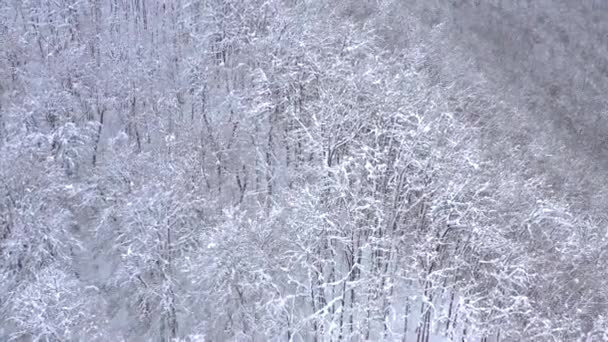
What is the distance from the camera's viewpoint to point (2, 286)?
23.8 metres

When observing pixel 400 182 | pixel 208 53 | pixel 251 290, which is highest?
pixel 208 53

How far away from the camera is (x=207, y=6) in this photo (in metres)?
40.0

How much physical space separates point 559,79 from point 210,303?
152 ft

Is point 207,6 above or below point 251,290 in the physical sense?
above

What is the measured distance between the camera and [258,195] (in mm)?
32062

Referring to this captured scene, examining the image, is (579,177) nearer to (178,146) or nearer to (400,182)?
(400,182)

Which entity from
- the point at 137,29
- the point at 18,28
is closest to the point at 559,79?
the point at 137,29

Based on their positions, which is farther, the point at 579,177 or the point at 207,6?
the point at 579,177

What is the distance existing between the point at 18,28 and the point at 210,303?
71.2ft

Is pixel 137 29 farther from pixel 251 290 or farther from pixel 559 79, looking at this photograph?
pixel 559 79

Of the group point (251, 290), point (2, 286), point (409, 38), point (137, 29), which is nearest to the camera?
point (2, 286)

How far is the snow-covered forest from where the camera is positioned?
25984 mm

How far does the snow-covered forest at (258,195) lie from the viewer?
85.3 feet

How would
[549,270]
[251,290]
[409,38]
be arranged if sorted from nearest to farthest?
[251,290]
[549,270]
[409,38]
